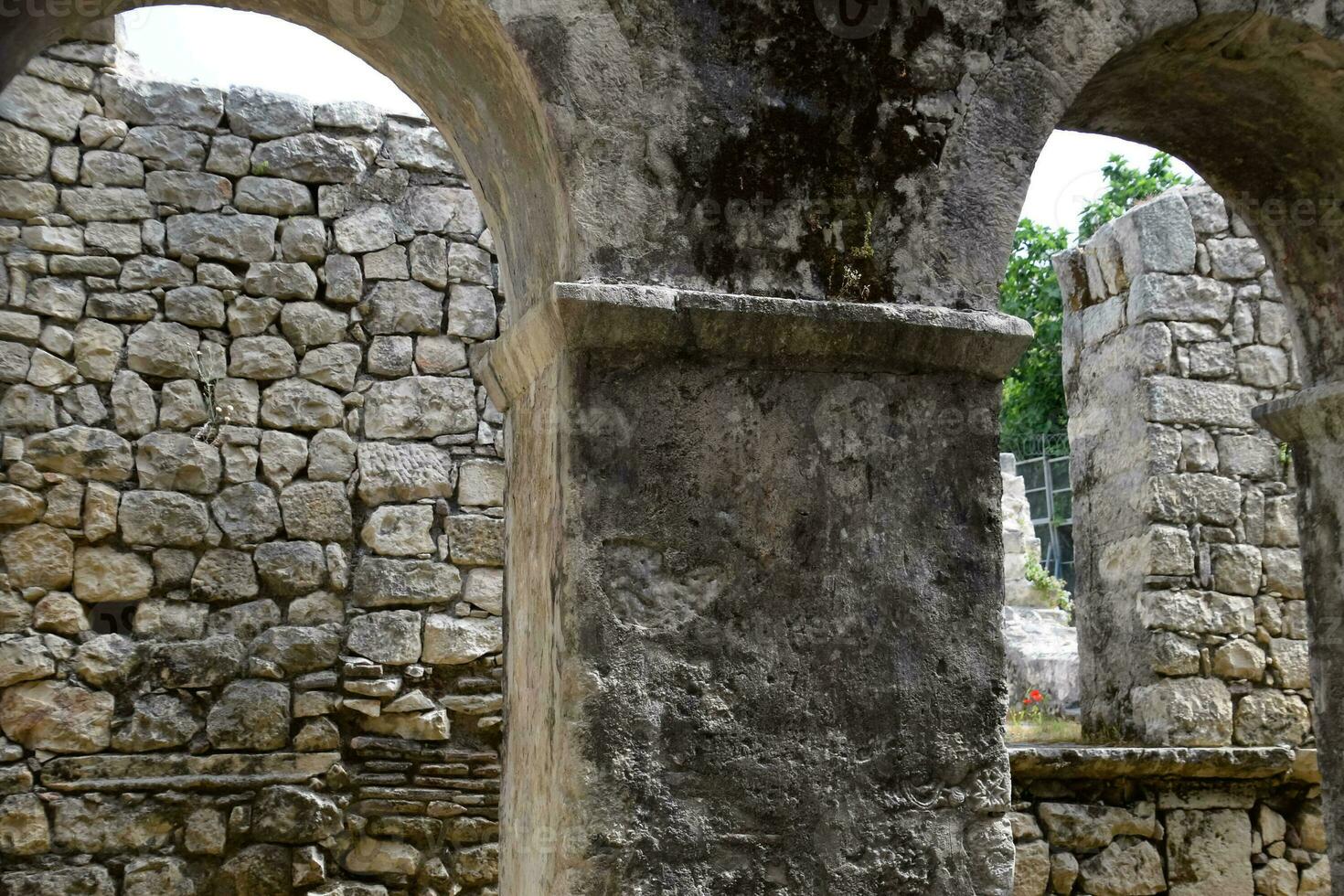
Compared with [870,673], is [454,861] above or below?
below

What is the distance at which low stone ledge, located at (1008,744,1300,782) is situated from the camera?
475 cm

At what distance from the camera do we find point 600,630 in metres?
2.45

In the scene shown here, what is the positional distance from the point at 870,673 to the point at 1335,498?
6.22 feet

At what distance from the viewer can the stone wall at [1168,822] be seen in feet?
15.8

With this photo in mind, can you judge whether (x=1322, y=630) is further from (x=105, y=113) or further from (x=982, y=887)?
(x=105, y=113)

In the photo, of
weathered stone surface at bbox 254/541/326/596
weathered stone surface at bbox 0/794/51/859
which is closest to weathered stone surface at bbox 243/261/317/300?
weathered stone surface at bbox 254/541/326/596

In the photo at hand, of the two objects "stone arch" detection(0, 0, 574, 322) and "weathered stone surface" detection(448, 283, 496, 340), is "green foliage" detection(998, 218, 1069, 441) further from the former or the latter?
"stone arch" detection(0, 0, 574, 322)

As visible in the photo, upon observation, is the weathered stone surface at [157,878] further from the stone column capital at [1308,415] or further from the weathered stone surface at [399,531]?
the stone column capital at [1308,415]

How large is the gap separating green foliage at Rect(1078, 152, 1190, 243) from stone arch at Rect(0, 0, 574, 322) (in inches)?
625

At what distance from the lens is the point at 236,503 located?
18.1ft

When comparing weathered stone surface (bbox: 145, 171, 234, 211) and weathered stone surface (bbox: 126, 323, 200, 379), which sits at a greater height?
weathered stone surface (bbox: 145, 171, 234, 211)

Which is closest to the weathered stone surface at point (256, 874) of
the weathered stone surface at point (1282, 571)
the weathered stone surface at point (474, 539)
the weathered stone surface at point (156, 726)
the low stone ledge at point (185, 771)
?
the low stone ledge at point (185, 771)

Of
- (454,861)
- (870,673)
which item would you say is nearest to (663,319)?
(870,673)

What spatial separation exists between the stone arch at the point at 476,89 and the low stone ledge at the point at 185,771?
307cm
